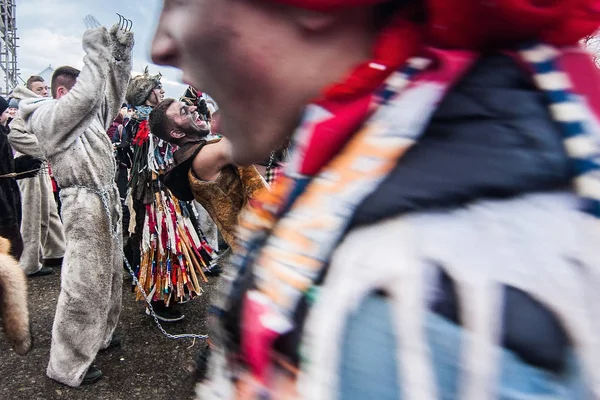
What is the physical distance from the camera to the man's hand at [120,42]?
2832 millimetres

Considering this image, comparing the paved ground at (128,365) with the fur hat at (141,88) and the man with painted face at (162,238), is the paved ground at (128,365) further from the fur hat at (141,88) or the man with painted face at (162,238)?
the fur hat at (141,88)

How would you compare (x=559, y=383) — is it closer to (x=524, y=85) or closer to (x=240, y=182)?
(x=524, y=85)

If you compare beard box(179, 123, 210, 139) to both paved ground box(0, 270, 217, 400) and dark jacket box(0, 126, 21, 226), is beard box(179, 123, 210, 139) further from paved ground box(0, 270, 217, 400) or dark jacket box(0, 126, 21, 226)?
dark jacket box(0, 126, 21, 226)

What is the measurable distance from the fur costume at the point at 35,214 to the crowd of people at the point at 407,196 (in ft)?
14.7

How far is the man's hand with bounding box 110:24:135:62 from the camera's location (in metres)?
2.83

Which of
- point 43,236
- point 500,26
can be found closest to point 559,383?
point 500,26

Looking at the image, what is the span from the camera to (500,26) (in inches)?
19.8

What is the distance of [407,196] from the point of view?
16.6 inches

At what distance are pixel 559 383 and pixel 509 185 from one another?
0.17 metres

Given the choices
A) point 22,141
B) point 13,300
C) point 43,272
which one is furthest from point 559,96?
point 43,272

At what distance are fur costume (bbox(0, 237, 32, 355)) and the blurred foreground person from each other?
1566 millimetres

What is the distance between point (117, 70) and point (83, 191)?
0.82 metres

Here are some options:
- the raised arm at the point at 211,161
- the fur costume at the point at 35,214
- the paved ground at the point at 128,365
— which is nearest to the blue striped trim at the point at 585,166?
the raised arm at the point at 211,161

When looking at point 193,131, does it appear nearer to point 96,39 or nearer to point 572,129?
point 96,39
